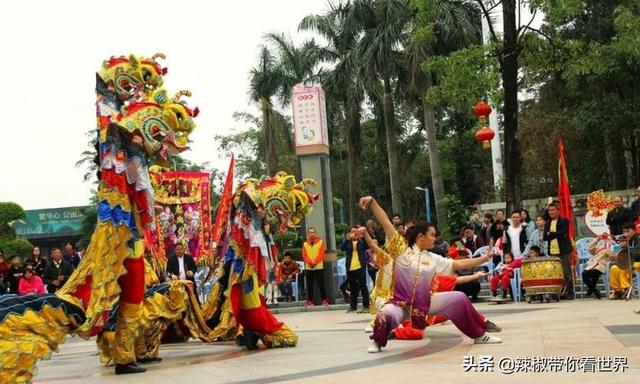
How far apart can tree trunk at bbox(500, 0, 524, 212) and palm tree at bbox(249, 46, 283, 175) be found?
1459 cm

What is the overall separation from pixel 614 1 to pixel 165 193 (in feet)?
49.0

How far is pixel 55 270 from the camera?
13.5 metres

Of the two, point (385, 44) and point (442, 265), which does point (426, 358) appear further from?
point (385, 44)

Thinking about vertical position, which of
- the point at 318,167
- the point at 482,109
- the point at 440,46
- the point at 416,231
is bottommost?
the point at 416,231

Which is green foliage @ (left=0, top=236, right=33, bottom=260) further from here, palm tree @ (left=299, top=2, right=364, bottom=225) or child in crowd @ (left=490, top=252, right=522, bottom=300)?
child in crowd @ (left=490, top=252, right=522, bottom=300)

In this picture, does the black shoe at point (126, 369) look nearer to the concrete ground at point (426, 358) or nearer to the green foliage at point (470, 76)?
the concrete ground at point (426, 358)

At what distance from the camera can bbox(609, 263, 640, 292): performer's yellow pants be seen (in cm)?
1153

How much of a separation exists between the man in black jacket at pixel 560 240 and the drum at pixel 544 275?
12.1 inches

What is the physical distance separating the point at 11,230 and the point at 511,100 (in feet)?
46.4

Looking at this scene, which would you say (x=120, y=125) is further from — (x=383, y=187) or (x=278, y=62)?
(x=383, y=187)

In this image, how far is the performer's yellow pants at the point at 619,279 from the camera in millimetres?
11531

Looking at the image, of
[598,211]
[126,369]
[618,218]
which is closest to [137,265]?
[126,369]

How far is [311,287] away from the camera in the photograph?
51.9ft

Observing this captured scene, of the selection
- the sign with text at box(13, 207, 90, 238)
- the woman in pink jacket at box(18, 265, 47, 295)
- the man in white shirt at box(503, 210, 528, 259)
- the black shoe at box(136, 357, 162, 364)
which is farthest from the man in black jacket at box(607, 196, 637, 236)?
the sign with text at box(13, 207, 90, 238)
